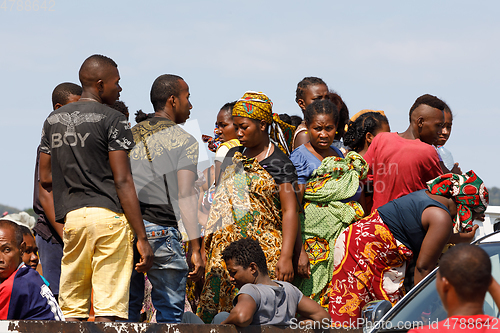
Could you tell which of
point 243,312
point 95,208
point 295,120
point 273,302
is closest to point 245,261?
point 273,302

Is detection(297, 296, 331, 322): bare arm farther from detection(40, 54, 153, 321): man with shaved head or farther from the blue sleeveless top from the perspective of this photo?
detection(40, 54, 153, 321): man with shaved head

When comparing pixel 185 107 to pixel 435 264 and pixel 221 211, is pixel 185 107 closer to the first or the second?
pixel 221 211

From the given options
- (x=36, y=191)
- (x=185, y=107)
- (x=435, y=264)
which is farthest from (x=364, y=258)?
(x=36, y=191)

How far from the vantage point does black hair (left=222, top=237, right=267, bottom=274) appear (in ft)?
13.0

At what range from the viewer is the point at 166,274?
4012 mm

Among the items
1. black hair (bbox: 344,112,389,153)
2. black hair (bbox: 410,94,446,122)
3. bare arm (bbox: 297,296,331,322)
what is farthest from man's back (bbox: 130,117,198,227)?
black hair (bbox: 344,112,389,153)

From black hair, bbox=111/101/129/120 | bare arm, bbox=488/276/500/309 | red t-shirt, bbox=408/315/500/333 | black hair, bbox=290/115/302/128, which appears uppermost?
black hair, bbox=111/101/129/120

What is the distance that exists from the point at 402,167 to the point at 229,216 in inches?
58.3

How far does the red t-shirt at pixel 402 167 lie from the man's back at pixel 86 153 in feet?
7.33

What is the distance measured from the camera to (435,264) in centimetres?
416

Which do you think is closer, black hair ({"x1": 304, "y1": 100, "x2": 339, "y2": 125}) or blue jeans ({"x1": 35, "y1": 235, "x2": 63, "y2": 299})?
blue jeans ({"x1": 35, "y1": 235, "x2": 63, "y2": 299})

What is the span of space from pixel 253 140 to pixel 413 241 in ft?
4.85

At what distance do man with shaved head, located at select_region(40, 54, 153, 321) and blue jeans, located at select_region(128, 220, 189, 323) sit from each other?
25cm

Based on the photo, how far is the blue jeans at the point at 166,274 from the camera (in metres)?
4.00
